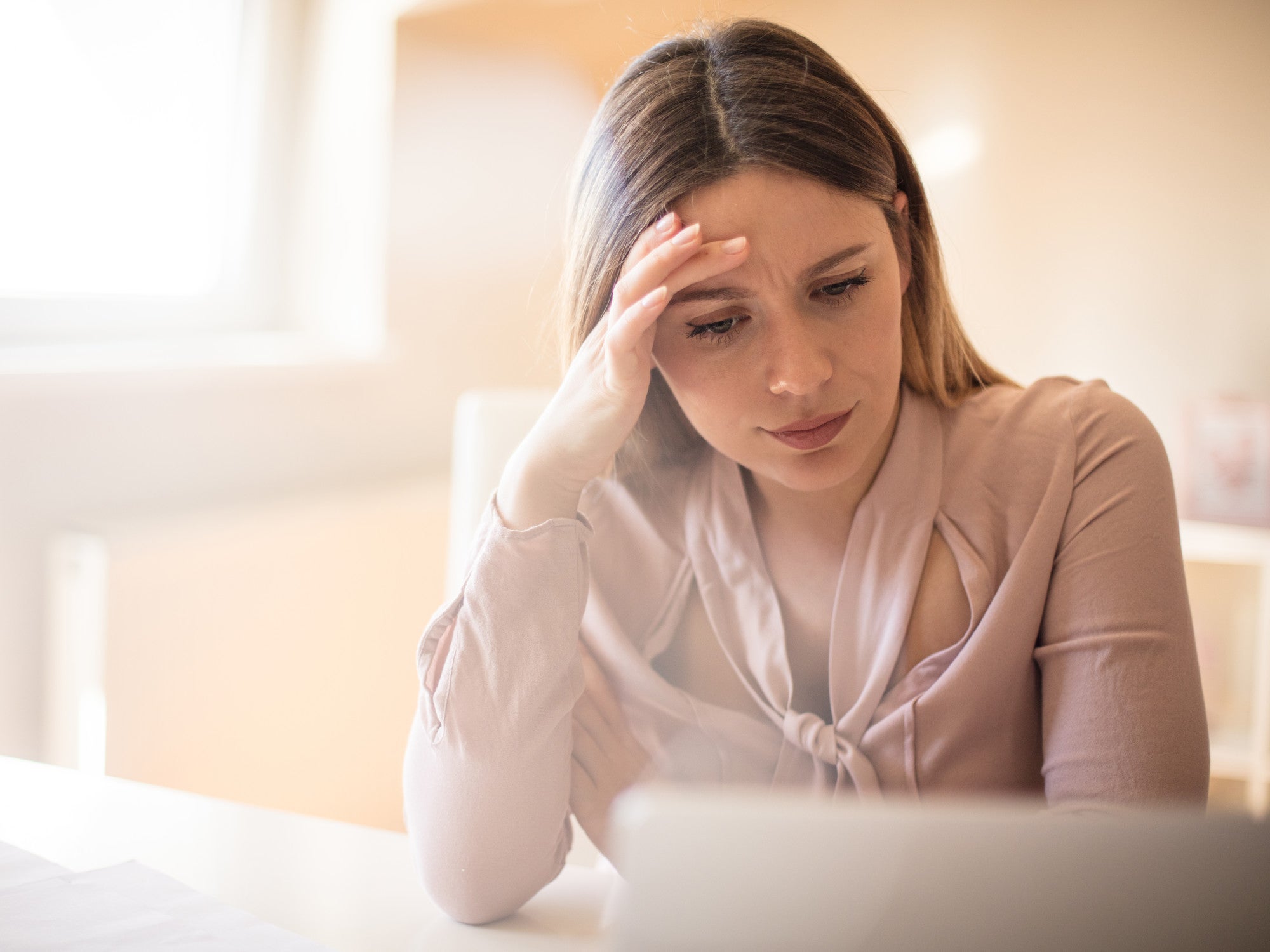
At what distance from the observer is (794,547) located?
1.05m

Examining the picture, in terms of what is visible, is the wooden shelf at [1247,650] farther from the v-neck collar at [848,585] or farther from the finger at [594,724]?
the finger at [594,724]

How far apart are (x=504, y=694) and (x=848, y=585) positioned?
0.33 meters

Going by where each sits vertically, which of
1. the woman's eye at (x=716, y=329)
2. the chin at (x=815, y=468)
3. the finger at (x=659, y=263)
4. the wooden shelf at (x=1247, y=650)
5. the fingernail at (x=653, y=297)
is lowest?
the wooden shelf at (x=1247, y=650)

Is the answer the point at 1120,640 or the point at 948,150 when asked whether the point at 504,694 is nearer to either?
the point at 1120,640

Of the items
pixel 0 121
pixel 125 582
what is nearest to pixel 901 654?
pixel 125 582

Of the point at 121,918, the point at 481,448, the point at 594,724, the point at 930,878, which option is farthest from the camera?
the point at 481,448

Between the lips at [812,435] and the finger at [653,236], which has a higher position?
the finger at [653,236]

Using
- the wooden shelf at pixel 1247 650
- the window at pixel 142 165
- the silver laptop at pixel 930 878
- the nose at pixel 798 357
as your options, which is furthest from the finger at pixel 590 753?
the wooden shelf at pixel 1247 650

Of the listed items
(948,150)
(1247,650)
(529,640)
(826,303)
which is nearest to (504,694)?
(529,640)

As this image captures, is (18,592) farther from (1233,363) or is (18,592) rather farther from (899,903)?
(1233,363)

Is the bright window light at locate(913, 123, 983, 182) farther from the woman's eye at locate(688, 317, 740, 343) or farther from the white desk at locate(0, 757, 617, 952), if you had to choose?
the white desk at locate(0, 757, 617, 952)

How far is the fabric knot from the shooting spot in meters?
0.94

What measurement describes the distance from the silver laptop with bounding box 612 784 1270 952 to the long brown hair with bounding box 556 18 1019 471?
0.64 metres

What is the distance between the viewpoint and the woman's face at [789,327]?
0.86 m
